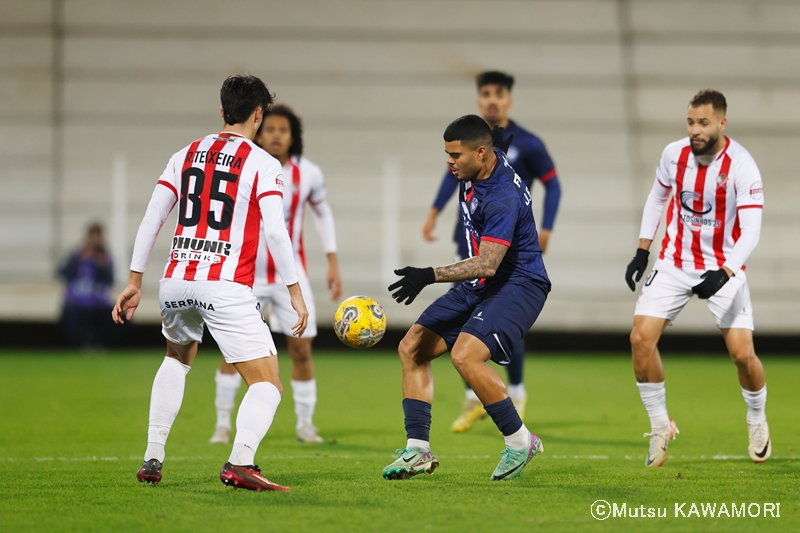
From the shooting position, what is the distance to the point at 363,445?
6.88 metres

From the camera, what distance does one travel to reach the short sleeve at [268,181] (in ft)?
15.5

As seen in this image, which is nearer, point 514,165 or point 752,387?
point 752,387

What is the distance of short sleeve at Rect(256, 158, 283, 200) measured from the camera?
15.5ft

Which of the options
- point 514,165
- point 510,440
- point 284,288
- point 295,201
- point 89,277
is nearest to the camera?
point 510,440

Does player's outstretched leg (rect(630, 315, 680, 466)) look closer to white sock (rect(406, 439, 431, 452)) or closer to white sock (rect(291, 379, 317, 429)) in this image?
white sock (rect(406, 439, 431, 452))

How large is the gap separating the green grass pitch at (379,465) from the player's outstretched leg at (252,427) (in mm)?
89

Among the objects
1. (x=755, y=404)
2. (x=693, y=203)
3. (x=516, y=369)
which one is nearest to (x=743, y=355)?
(x=755, y=404)

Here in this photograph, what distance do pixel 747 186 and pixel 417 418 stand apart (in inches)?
95.1

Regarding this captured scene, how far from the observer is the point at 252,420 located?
183 inches

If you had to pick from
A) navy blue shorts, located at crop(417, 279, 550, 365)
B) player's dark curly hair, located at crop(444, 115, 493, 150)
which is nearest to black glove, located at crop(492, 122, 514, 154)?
player's dark curly hair, located at crop(444, 115, 493, 150)

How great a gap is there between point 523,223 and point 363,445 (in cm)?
239

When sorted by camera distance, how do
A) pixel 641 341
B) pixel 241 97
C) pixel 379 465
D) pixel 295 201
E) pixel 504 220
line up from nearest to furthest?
pixel 241 97, pixel 504 220, pixel 379 465, pixel 641 341, pixel 295 201

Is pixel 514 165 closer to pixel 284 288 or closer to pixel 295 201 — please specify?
pixel 295 201

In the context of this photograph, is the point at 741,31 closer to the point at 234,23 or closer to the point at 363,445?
the point at 234,23
